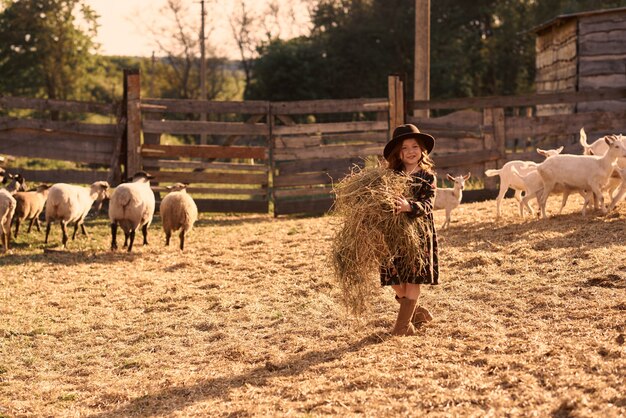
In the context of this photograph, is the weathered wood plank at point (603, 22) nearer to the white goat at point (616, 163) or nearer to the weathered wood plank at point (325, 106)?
the weathered wood plank at point (325, 106)

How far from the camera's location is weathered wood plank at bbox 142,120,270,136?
55.3 ft

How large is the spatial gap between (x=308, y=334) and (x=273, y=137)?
9.72m

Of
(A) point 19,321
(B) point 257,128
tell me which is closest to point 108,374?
(A) point 19,321

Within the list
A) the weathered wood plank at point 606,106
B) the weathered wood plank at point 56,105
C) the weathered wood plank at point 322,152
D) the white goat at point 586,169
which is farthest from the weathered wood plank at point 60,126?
the weathered wood plank at point 606,106

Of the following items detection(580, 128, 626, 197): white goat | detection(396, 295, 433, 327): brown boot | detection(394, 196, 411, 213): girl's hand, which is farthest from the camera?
detection(580, 128, 626, 197): white goat

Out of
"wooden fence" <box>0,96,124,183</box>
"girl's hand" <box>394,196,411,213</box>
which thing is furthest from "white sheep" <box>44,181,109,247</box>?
"girl's hand" <box>394,196,411,213</box>

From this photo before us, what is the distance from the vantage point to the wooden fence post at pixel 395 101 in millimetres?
17016

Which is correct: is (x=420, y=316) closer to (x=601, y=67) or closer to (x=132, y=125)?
(x=132, y=125)

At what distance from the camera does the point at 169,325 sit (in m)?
8.61

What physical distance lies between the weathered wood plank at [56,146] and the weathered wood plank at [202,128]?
0.94 m

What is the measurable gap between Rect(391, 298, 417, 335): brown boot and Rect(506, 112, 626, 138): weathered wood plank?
33.1 feet

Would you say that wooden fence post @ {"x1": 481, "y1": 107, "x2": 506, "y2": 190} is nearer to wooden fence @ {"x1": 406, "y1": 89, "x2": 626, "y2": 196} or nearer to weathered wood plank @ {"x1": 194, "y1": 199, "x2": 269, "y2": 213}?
wooden fence @ {"x1": 406, "y1": 89, "x2": 626, "y2": 196}

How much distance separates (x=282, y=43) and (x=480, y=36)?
1102 centimetres

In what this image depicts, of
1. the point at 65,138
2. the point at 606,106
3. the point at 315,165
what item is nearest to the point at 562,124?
the point at 606,106
